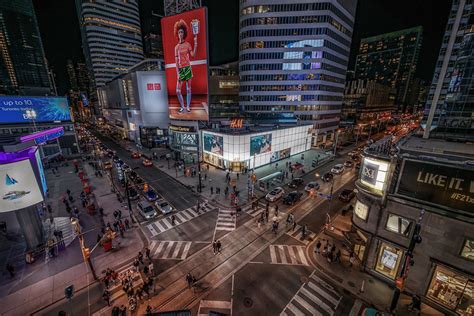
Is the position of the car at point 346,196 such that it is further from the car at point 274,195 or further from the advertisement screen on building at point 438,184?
the advertisement screen on building at point 438,184

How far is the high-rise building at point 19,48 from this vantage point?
104438 millimetres

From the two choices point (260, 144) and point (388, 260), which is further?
point (260, 144)

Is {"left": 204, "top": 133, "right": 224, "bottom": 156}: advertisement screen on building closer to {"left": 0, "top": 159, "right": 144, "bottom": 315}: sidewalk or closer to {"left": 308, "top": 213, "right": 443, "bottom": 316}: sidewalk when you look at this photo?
{"left": 0, "top": 159, "right": 144, "bottom": 315}: sidewalk

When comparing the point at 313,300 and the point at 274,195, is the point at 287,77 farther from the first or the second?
the point at 313,300

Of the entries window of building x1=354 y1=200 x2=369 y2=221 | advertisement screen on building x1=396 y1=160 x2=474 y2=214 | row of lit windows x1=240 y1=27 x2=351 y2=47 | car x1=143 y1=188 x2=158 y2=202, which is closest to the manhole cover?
window of building x1=354 y1=200 x2=369 y2=221

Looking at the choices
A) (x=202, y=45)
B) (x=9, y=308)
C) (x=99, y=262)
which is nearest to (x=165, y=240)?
(x=99, y=262)

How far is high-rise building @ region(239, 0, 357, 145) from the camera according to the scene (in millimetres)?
54719

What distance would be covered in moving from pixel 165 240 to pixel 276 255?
1209 cm

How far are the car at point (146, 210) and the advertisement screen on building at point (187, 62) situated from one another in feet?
80.3

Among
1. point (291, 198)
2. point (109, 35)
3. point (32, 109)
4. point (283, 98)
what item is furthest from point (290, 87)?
point (109, 35)

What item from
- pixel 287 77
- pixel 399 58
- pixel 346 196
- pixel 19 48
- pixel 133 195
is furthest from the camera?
pixel 399 58

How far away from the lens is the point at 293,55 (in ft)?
187

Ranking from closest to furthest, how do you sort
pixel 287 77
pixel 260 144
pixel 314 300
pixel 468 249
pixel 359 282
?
pixel 468 249
pixel 314 300
pixel 359 282
pixel 260 144
pixel 287 77

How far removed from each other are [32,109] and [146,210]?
45.0m
